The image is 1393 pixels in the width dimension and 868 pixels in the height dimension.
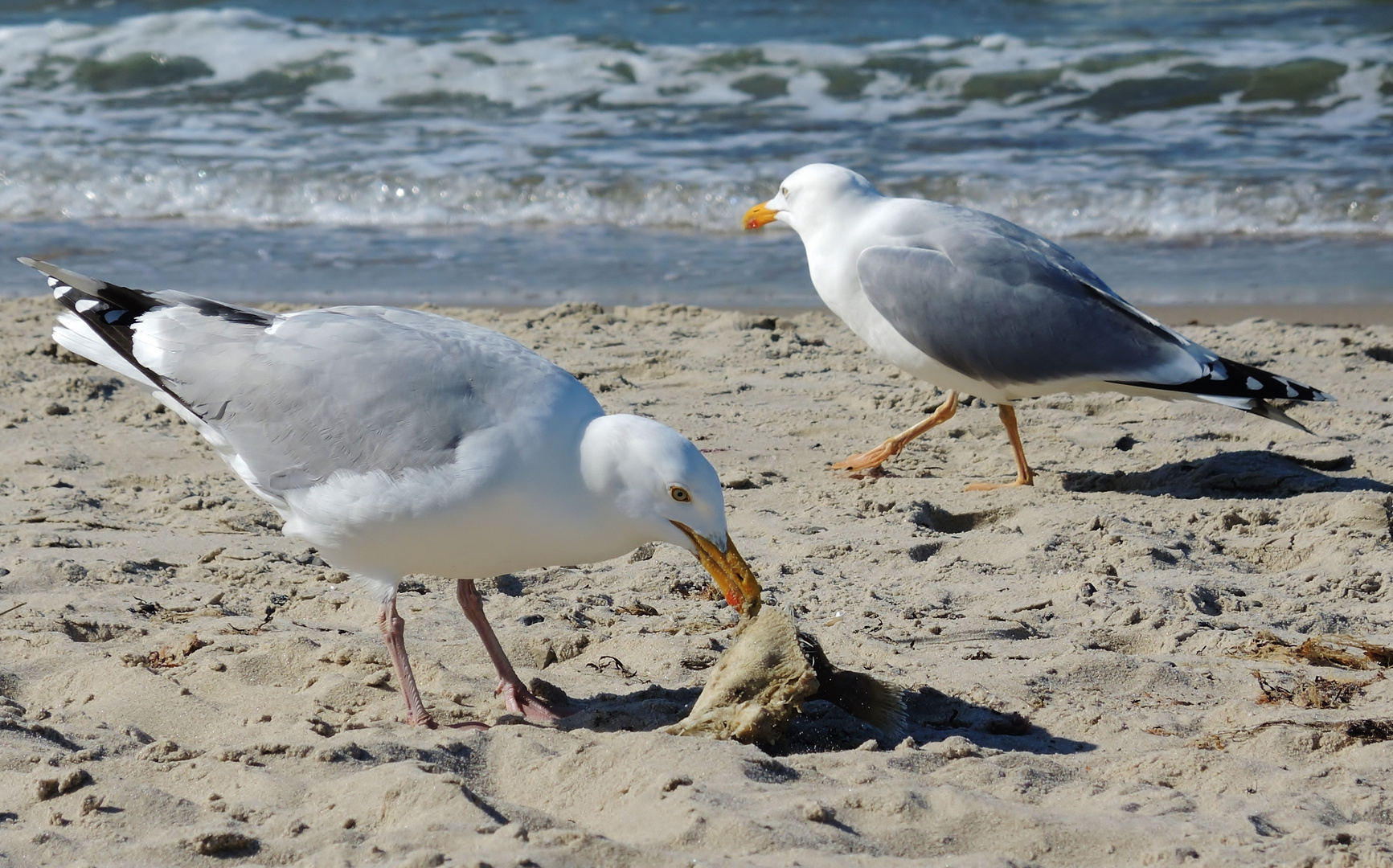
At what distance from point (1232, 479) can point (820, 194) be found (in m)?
2.11

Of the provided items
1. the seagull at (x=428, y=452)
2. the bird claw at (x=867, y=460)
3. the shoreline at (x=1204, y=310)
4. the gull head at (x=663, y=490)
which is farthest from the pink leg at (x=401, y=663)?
the shoreline at (x=1204, y=310)

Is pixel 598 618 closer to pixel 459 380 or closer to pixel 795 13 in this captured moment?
pixel 459 380

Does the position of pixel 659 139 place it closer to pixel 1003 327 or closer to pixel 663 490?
pixel 1003 327

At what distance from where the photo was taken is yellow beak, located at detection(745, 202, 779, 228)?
669 cm

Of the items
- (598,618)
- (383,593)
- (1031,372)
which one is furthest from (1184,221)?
(383,593)

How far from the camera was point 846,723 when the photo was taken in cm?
337

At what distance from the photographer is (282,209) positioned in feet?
37.7

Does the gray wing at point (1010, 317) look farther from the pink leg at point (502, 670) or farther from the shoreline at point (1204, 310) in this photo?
the pink leg at point (502, 670)

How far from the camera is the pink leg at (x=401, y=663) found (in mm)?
3395

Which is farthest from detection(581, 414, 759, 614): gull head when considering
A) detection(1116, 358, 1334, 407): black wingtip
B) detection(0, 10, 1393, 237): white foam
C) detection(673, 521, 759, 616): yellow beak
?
detection(0, 10, 1393, 237): white foam

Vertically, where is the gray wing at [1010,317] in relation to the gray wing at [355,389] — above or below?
below

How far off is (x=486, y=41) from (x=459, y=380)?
1434 centimetres

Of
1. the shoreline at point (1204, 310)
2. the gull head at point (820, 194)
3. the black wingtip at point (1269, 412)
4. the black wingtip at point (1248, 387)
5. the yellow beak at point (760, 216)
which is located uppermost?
the gull head at point (820, 194)

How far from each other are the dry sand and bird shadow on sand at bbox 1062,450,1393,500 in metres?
0.02
